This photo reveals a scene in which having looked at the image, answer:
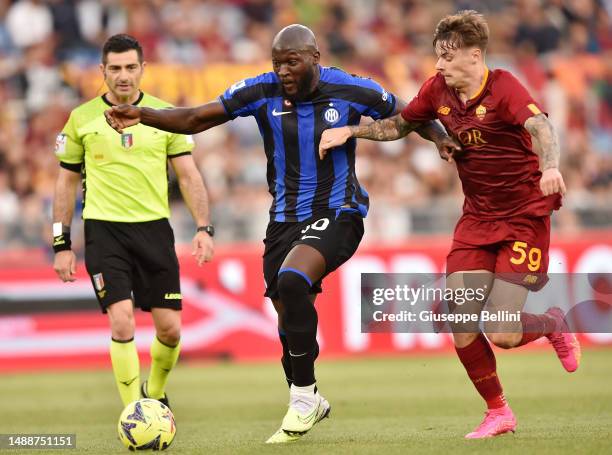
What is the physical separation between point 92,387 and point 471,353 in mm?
6711

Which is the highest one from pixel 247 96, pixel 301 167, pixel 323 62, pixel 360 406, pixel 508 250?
pixel 323 62

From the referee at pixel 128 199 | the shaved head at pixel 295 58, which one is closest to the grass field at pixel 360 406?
the referee at pixel 128 199

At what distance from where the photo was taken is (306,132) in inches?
313

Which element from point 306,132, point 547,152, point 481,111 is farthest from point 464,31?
point 306,132

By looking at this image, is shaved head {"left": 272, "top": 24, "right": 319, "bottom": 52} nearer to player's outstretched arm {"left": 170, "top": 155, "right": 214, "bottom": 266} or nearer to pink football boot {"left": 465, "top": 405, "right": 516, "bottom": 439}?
player's outstretched arm {"left": 170, "top": 155, "right": 214, "bottom": 266}

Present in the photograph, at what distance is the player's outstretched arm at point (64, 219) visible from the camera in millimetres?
8953

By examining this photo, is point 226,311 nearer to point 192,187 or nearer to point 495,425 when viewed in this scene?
point 192,187

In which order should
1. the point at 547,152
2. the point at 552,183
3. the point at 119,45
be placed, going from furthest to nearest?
the point at 119,45 < the point at 547,152 < the point at 552,183

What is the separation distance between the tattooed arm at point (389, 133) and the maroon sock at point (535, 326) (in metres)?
1.17

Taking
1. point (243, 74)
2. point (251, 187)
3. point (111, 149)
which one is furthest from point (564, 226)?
point (111, 149)

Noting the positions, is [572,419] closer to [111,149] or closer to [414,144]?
[111,149]

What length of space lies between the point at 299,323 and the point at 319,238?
1.95ft

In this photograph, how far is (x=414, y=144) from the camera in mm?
18953

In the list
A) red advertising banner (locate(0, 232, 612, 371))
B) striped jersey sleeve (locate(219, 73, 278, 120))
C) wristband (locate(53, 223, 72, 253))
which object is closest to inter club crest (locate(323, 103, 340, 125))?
striped jersey sleeve (locate(219, 73, 278, 120))
